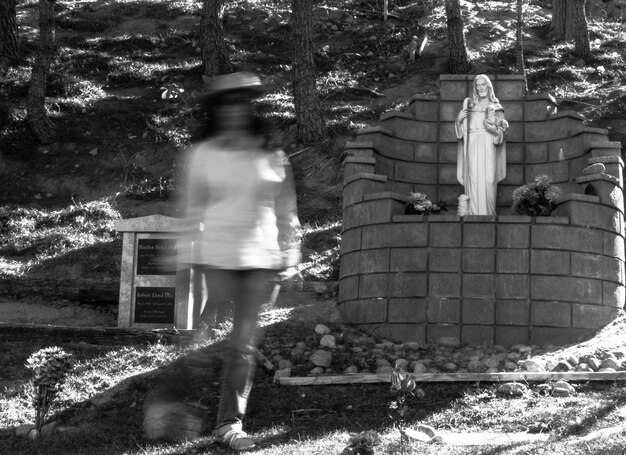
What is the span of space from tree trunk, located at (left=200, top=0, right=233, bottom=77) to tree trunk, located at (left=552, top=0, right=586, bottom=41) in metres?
8.54

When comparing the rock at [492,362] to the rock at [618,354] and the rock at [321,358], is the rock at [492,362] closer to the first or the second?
the rock at [618,354]

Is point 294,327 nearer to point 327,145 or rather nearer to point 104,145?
point 327,145

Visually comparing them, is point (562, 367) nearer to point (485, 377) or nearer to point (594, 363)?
point (594, 363)

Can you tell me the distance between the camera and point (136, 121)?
20.5 m

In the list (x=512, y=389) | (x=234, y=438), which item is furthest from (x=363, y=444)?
(x=512, y=389)

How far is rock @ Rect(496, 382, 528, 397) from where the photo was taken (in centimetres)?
774

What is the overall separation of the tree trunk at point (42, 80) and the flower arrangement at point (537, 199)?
38.1ft

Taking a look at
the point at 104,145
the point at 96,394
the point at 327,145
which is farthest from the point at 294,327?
the point at 104,145

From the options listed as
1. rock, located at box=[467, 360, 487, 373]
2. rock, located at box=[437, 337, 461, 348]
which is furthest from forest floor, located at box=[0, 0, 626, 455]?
rock, located at box=[437, 337, 461, 348]

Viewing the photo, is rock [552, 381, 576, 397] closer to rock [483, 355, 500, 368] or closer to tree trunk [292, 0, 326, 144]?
rock [483, 355, 500, 368]

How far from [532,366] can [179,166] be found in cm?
1071

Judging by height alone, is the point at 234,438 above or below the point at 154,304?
below

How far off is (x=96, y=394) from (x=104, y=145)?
12.0m

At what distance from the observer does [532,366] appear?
28.5ft
